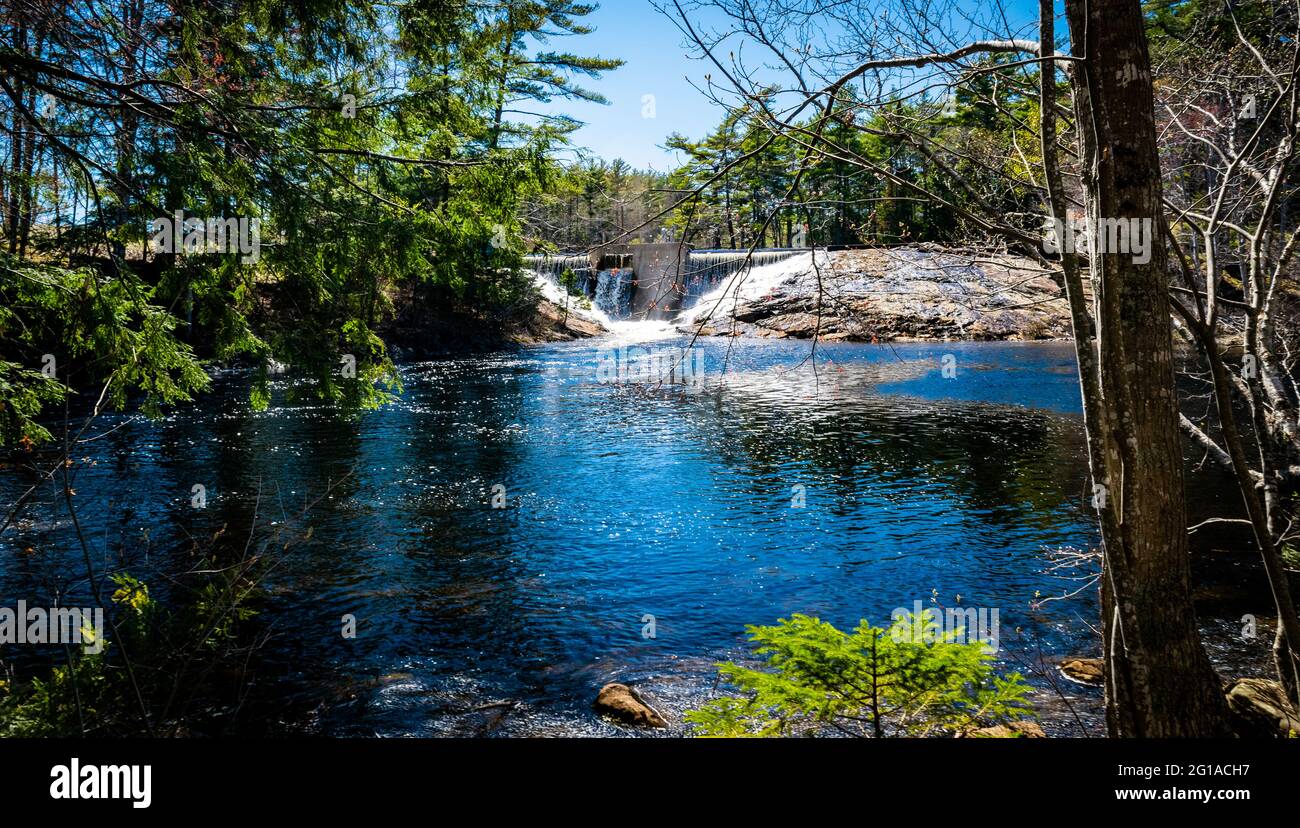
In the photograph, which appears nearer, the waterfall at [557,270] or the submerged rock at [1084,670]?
the submerged rock at [1084,670]

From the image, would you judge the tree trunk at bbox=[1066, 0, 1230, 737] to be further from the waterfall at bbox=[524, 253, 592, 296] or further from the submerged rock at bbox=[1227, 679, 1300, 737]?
the waterfall at bbox=[524, 253, 592, 296]

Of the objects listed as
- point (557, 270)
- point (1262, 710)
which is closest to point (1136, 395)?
point (1262, 710)

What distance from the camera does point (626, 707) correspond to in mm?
6207

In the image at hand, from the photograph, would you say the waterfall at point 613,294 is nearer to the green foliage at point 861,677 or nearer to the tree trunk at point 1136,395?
the green foliage at point 861,677

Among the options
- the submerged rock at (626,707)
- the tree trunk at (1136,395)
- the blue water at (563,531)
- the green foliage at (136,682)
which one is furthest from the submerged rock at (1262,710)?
the green foliage at (136,682)

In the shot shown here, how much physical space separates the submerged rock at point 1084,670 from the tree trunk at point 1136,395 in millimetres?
3726

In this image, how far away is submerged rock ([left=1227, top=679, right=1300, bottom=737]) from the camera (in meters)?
4.38

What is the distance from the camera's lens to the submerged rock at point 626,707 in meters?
6.11

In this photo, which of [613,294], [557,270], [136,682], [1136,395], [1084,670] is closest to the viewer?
[1136,395]

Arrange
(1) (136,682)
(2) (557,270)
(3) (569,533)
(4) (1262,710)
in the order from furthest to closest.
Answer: (2) (557,270)
(3) (569,533)
(4) (1262,710)
(1) (136,682)

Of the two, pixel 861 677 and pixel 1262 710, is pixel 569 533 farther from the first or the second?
pixel 1262 710

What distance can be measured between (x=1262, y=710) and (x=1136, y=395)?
9.61 ft
